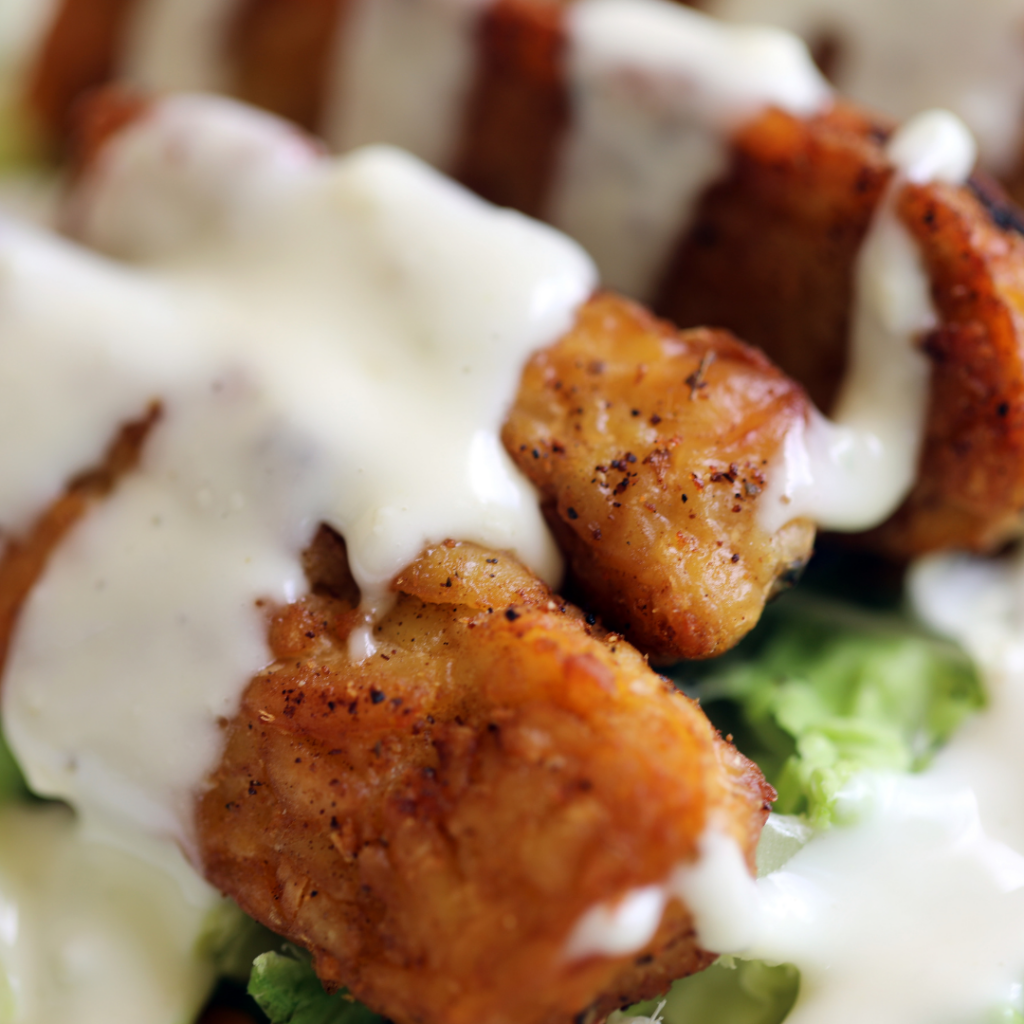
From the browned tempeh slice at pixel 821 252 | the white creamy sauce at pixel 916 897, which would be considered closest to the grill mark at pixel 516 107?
the browned tempeh slice at pixel 821 252

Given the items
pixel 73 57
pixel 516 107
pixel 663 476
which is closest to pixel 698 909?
pixel 663 476

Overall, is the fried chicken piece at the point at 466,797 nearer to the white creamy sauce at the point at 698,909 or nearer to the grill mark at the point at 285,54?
the white creamy sauce at the point at 698,909

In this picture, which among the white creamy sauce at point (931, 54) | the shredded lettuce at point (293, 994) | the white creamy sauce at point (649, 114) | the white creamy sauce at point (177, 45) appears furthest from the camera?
the white creamy sauce at point (177, 45)

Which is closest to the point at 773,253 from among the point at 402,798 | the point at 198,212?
the point at 198,212

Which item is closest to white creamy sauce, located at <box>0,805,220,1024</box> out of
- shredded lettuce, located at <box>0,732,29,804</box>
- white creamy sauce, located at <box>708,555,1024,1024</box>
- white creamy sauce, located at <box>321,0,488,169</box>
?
shredded lettuce, located at <box>0,732,29,804</box>

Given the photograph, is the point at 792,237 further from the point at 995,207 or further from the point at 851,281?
the point at 995,207

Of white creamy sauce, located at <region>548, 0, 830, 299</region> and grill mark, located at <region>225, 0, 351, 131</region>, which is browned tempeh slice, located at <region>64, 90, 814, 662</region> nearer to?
white creamy sauce, located at <region>548, 0, 830, 299</region>
